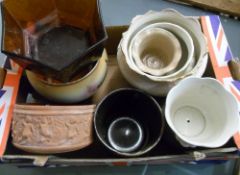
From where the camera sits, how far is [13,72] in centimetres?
70

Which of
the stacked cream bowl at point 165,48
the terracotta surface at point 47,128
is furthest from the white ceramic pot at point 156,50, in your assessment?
the terracotta surface at point 47,128

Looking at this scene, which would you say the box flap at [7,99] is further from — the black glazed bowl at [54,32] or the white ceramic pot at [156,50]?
the white ceramic pot at [156,50]

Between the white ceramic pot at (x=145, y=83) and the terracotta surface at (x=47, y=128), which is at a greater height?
the white ceramic pot at (x=145, y=83)

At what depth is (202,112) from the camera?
0.74 metres

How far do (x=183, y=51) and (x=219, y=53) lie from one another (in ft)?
0.27

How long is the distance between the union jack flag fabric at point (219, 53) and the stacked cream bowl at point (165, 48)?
0.16ft

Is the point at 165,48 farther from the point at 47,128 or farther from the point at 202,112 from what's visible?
the point at 47,128

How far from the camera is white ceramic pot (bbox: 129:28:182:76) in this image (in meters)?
0.65

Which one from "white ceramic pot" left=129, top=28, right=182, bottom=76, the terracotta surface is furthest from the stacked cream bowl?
the terracotta surface

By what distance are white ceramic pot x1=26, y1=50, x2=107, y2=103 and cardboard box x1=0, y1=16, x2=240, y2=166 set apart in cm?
5

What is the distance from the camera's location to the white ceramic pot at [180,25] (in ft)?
2.11

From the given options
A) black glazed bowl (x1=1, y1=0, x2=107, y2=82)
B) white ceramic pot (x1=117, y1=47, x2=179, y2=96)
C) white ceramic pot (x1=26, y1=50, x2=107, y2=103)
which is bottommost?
white ceramic pot (x1=26, y1=50, x2=107, y2=103)

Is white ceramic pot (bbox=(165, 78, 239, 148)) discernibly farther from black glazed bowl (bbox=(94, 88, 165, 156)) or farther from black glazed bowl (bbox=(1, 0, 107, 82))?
black glazed bowl (bbox=(1, 0, 107, 82))

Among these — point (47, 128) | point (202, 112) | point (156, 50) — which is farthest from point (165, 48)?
point (47, 128)
